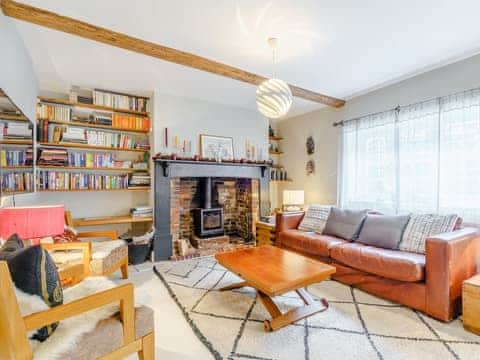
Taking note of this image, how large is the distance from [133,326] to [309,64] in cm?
294

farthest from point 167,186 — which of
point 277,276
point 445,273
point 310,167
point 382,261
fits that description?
point 445,273

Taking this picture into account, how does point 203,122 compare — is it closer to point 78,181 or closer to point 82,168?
point 82,168

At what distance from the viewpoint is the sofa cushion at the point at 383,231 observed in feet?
8.64

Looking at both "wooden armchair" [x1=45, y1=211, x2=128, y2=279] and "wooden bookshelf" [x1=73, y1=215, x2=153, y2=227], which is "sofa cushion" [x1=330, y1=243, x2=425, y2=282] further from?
"wooden bookshelf" [x1=73, y1=215, x2=153, y2=227]

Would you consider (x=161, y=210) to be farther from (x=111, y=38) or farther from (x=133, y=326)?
(x=133, y=326)

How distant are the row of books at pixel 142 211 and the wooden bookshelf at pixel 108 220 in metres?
0.06

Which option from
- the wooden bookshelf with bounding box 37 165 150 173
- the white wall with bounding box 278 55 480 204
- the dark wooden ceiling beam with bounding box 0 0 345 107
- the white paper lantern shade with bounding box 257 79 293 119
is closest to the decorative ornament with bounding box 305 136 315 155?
the white wall with bounding box 278 55 480 204

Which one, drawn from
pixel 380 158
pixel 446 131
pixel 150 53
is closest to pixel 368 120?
pixel 380 158

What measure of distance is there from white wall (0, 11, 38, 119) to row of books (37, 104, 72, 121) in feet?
1.65

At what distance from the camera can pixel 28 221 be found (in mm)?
1672

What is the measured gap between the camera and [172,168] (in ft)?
12.3

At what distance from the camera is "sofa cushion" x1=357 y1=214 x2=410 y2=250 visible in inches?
104

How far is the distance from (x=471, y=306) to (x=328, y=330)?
1055mm

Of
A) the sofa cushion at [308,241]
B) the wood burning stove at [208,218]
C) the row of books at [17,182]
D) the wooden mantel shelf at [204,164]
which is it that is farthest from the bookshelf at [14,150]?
the sofa cushion at [308,241]
